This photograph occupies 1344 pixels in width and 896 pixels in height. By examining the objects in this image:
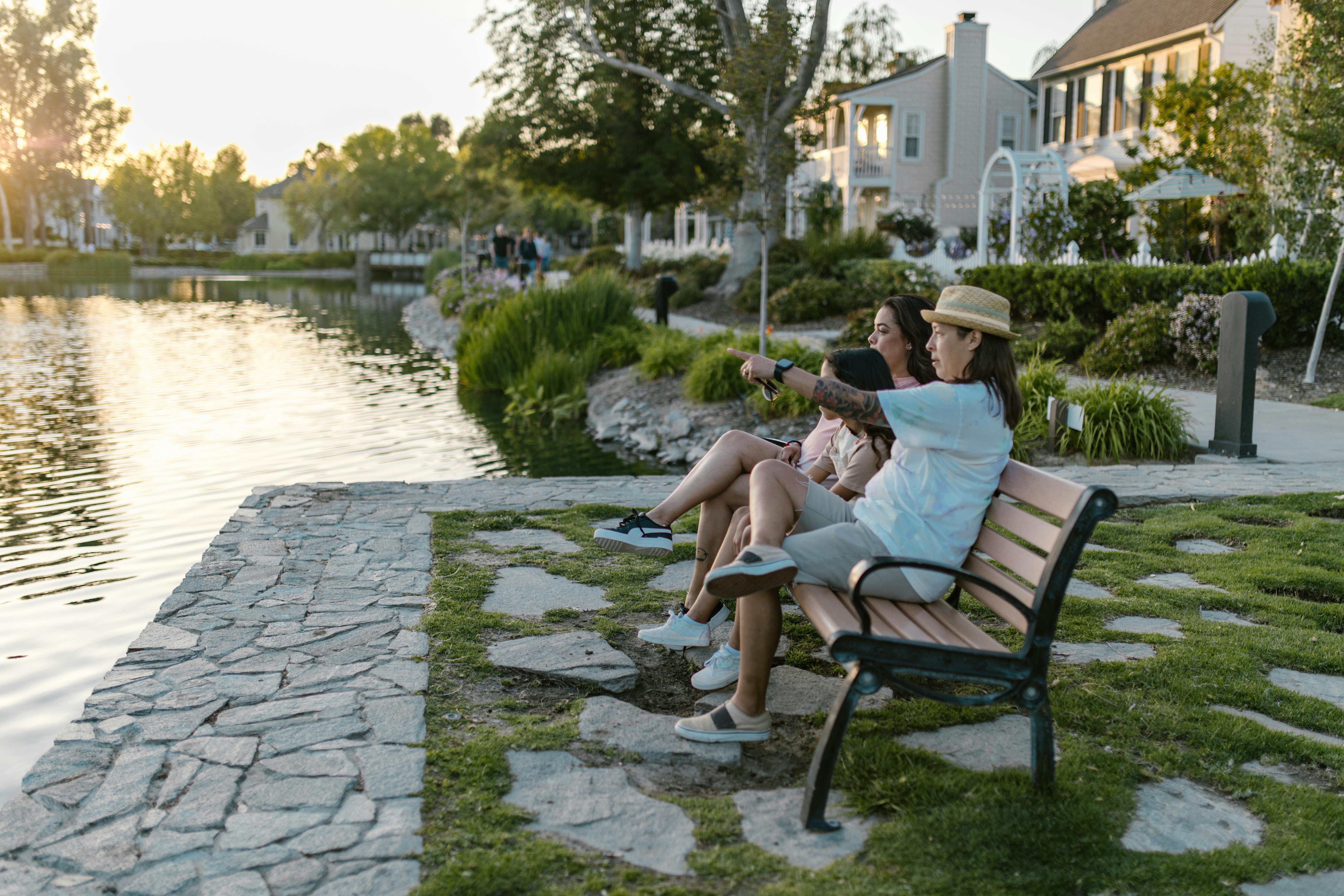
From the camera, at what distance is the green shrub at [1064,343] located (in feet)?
41.7

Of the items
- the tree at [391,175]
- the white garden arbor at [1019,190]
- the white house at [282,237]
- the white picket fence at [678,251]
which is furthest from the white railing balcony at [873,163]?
the white house at [282,237]

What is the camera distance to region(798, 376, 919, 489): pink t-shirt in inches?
160

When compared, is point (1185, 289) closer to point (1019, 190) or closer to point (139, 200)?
point (1019, 190)

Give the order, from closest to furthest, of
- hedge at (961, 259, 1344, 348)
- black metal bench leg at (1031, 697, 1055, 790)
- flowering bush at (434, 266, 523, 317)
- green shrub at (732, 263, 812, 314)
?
black metal bench leg at (1031, 697, 1055, 790) → hedge at (961, 259, 1344, 348) → flowering bush at (434, 266, 523, 317) → green shrub at (732, 263, 812, 314)

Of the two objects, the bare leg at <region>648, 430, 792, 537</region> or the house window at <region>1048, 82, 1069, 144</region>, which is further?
the house window at <region>1048, 82, 1069, 144</region>

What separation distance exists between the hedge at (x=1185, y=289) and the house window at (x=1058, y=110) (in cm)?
1511

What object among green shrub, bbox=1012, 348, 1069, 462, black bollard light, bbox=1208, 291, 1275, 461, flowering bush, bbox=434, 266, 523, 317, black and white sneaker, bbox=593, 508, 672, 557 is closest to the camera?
black and white sneaker, bbox=593, 508, 672, 557

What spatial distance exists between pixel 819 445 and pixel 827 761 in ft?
5.68

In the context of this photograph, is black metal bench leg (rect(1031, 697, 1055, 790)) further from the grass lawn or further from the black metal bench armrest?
the black metal bench armrest

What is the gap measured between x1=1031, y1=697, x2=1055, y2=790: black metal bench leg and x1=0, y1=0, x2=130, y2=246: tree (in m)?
66.3

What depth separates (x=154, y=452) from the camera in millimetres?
10367

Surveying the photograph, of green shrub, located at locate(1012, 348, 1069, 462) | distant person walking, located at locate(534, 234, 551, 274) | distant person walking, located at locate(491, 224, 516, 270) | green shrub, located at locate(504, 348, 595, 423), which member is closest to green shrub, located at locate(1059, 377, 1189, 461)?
green shrub, located at locate(1012, 348, 1069, 462)

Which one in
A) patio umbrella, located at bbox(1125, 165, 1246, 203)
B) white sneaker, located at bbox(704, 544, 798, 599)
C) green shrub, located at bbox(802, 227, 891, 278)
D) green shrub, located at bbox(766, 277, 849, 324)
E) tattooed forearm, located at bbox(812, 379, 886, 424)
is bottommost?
white sneaker, located at bbox(704, 544, 798, 599)

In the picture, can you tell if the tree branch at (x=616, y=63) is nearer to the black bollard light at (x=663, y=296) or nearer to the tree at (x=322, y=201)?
the black bollard light at (x=663, y=296)
